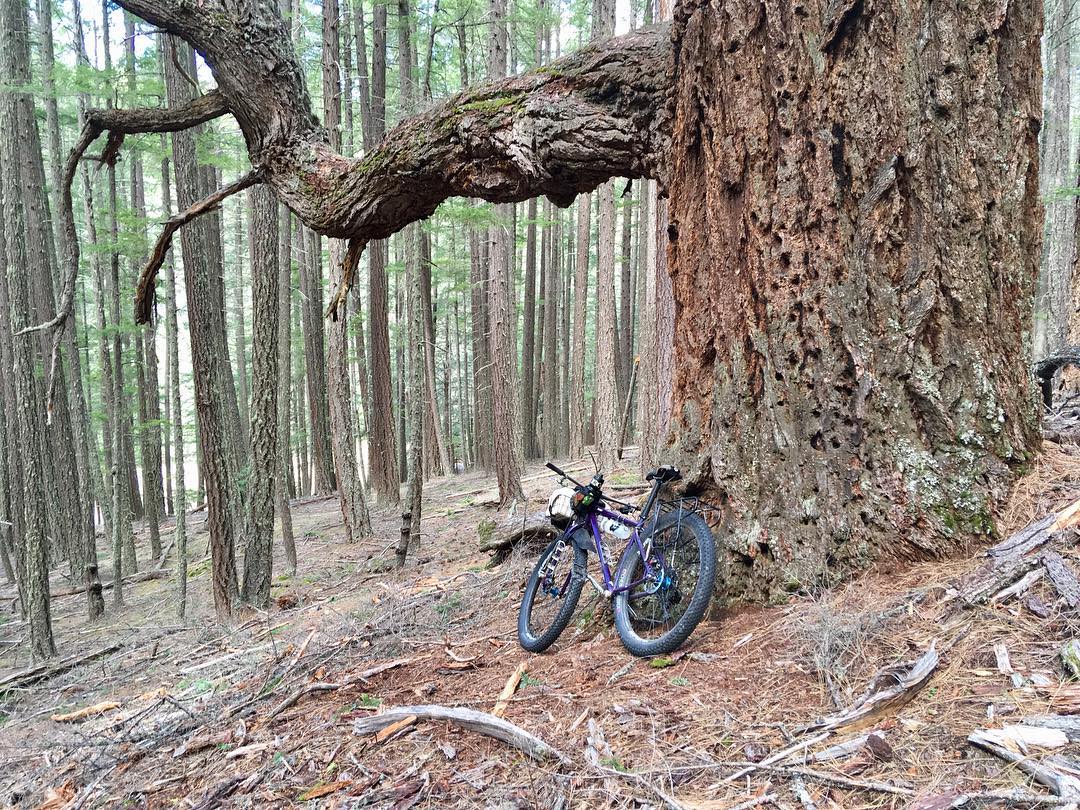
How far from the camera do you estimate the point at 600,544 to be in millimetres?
4070

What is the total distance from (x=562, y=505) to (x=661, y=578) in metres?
0.95

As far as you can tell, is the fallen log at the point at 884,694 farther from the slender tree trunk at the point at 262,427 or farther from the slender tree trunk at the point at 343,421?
the slender tree trunk at the point at 343,421

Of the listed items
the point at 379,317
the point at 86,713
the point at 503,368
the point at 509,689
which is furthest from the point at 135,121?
the point at 379,317

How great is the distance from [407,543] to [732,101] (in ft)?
23.3

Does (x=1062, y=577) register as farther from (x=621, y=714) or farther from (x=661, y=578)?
(x=621, y=714)

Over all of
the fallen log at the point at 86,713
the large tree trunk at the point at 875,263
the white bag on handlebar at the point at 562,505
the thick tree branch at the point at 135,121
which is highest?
the thick tree branch at the point at 135,121

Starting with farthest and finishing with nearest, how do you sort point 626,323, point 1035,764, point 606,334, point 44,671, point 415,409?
point 626,323 < point 606,334 < point 415,409 < point 44,671 < point 1035,764

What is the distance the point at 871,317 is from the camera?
322 centimetres

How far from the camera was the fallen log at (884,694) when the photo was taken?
7.40ft

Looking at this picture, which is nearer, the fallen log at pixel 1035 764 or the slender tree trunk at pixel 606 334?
the fallen log at pixel 1035 764

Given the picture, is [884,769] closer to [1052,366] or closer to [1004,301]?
[1004,301]

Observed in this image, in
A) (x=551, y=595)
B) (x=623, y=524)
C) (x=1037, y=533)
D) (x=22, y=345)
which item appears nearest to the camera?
(x=1037, y=533)

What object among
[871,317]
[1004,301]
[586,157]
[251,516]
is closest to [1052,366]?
[1004,301]

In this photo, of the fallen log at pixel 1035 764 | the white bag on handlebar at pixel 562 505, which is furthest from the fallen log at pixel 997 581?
the white bag on handlebar at pixel 562 505
